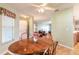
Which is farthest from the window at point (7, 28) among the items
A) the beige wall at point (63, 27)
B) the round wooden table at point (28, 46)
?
the beige wall at point (63, 27)

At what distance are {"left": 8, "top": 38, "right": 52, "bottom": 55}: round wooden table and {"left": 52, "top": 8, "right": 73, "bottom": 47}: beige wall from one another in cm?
21

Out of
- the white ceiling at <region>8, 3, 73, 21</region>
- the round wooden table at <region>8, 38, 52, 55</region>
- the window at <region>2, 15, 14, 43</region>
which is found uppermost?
the white ceiling at <region>8, 3, 73, 21</region>

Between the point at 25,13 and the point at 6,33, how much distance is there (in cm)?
49

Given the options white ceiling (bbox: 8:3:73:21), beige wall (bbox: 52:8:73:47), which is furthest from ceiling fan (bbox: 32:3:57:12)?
beige wall (bbox: 52:8:73:47)

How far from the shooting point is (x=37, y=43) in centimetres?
193

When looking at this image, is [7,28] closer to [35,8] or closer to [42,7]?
[35,8]

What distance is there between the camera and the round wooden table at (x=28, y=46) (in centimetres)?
181

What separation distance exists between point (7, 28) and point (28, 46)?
0.48m

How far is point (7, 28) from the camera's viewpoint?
1862 millimetres

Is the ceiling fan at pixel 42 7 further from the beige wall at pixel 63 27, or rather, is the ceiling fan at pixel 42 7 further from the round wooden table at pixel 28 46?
the round wooden table at pixel 28 46

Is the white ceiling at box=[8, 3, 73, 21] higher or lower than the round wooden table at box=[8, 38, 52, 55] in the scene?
higher

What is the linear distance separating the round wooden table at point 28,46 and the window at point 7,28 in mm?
146

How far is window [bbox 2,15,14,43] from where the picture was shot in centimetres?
Answer: 182

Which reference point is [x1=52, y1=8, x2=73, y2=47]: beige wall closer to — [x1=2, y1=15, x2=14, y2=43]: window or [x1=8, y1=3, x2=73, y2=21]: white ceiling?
[x1=8, y1=3, x2=73, y2=21]: white ceiling
